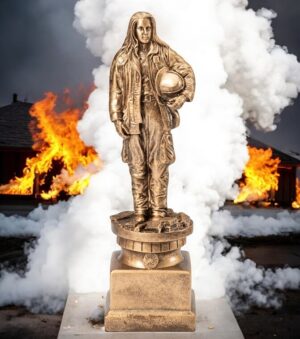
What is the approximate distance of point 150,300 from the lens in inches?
194

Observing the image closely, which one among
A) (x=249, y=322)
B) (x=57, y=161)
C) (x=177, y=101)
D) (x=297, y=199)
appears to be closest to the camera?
(x=177, y=101)

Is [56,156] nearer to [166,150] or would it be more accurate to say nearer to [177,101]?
[166,150]

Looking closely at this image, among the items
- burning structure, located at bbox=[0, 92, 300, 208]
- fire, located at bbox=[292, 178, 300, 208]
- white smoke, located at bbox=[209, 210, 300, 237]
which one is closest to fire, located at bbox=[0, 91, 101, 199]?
burning structure, located at bbox=[0, 92, 300, 208]

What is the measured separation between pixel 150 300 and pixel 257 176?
14.5 m

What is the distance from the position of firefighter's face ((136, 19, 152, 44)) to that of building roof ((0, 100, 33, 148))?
45.4ft

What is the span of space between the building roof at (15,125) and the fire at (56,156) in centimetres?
53

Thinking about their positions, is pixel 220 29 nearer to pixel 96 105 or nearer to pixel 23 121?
pixel 96 105

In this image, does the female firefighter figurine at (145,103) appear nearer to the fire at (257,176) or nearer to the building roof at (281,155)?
the fire at (257,176)

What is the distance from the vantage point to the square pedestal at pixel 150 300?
4.88m

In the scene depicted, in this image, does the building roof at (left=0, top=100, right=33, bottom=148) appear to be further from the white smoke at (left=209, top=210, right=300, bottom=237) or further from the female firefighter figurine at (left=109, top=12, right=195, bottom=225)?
the female firefighter figurine at (left=109, top=12, right=195, bottom=225)

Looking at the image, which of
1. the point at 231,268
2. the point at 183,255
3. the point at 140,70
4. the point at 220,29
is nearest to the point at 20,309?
the point at 183,255

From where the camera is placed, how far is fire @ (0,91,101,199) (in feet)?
54.5

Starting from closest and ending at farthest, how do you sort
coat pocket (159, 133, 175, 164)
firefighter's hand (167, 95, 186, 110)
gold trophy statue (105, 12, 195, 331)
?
firefighter's hand (167, 95, 186, 110), gold trophy statue (105, 12, 195, 331), coat pocket (159, 133, 175, 164)

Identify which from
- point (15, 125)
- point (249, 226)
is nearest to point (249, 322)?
point (249, 226)
